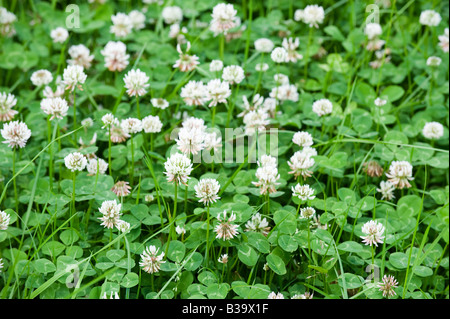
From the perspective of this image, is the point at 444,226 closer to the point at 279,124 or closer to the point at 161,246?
the point at 279,124

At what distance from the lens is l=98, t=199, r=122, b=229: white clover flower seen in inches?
60.5

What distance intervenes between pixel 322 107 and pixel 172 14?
0.88 meters

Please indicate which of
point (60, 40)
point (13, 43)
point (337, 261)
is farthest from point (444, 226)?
point (13, 43)

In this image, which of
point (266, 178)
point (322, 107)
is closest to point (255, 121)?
point (322, 107)

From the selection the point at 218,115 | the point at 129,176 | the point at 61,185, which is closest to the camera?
the point at 61,185

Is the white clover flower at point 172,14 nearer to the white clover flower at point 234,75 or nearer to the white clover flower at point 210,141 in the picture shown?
the white clover flower at point 234,75

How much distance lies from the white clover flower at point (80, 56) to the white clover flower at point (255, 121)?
0.72 m

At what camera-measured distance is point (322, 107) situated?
6.46 ft

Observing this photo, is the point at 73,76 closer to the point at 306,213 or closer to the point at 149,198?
the point at 149,198

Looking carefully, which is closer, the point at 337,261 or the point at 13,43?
the point at 337,261

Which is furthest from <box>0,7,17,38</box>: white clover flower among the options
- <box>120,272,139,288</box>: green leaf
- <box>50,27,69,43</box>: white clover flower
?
<box>120,272,139,288</box>: green leaf

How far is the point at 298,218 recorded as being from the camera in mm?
1605

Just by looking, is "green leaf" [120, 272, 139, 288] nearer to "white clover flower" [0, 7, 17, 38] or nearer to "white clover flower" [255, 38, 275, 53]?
"white clover flower" [255, 38, 275, 53]

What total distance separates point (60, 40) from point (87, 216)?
961 millimetres
